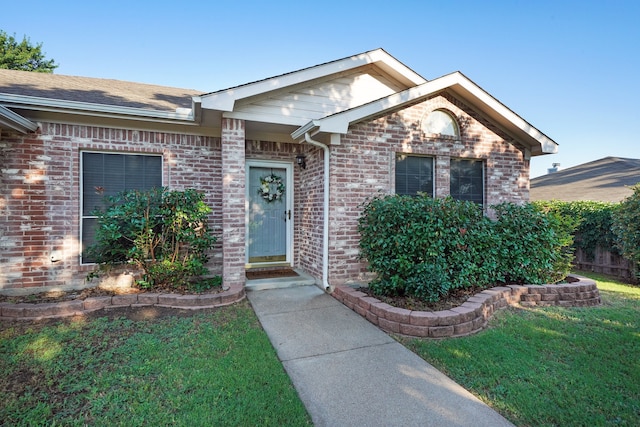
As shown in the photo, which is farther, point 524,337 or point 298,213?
point 298,213

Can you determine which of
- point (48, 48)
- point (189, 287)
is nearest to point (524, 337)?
point (189, 287)

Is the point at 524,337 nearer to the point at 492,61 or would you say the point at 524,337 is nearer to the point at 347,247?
the point at 347,247

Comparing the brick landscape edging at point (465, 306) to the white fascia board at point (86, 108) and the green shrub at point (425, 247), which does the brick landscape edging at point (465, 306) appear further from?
the white fascia board at point (86, 108)

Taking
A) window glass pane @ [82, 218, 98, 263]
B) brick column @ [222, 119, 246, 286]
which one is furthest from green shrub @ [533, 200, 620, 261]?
window glass pane @ [82, 218, 98, 263]

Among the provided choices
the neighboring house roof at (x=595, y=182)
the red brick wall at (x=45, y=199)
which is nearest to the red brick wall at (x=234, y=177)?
the red brick wall at (x=45, y=199)

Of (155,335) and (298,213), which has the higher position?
(298,213)

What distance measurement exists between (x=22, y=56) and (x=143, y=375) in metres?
24.4

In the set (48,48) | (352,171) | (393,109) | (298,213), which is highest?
(48,48)

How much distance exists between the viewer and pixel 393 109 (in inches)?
234

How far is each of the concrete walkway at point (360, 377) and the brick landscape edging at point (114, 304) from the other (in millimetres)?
741

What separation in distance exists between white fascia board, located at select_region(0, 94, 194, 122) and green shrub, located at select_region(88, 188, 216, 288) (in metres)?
1.27

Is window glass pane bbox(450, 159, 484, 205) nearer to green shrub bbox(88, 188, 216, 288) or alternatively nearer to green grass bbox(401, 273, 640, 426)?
green grass bbox(401, 273, 640, 426)

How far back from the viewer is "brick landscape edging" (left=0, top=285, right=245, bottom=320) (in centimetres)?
421

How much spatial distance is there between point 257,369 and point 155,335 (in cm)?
154
